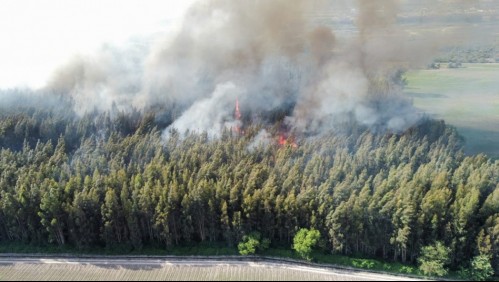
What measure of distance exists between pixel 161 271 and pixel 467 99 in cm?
4750

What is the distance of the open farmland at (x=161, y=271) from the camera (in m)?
25.1

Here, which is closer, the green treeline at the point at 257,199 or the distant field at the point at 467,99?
the green treeline at the point at 257,199

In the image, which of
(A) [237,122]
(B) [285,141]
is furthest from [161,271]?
(A) [237,122]

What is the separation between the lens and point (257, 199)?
87.2 ft

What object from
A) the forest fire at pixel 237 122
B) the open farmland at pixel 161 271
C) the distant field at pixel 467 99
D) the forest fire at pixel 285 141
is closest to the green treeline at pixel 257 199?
the open farmland at pixel 161 271

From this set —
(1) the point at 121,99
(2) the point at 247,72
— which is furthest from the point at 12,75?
(2) the point at 247,72

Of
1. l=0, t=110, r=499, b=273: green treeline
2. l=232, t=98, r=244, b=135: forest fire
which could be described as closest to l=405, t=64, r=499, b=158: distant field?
l=0, t=110, r=499, b=273: green treeline

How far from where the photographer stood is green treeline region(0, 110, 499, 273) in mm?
25438

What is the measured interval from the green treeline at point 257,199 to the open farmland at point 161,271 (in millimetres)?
1266

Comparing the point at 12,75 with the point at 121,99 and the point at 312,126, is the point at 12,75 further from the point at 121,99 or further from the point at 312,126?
the point at 312,126

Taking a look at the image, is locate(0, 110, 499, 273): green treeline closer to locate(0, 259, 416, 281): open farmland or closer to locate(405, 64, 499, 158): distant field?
locate(0, 259, 416, 281): open farmland

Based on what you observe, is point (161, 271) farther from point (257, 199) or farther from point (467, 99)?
point (467, 99)

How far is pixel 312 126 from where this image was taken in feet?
→ 128

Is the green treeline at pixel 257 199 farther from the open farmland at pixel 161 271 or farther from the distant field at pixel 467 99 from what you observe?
the distant field at pixel 467 99
